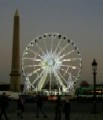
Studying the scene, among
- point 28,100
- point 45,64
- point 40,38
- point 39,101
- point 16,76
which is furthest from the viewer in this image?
point 16,76

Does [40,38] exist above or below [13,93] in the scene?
above

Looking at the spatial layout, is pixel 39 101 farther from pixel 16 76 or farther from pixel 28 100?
pixel 16 76

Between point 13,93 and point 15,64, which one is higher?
point 15,64

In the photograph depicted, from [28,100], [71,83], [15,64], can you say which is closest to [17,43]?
[15,64]

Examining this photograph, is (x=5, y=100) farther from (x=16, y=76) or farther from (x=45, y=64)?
(x=16, y=76)

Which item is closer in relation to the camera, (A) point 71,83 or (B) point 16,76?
(A) point 71,83

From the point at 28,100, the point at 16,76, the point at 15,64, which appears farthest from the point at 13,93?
the point at 28,100

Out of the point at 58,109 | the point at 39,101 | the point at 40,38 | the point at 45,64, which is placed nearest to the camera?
the point at 58,109

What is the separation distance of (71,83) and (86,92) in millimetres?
40210

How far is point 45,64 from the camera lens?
62094 mm

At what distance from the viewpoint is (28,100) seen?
7456 cm

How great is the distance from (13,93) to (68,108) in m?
72.0

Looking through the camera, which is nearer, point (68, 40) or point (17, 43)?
point (68, 40)

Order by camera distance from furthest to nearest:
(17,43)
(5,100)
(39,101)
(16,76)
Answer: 1. (16,76)
2. (17,43)
3. (39,101)
4. (5,100)
